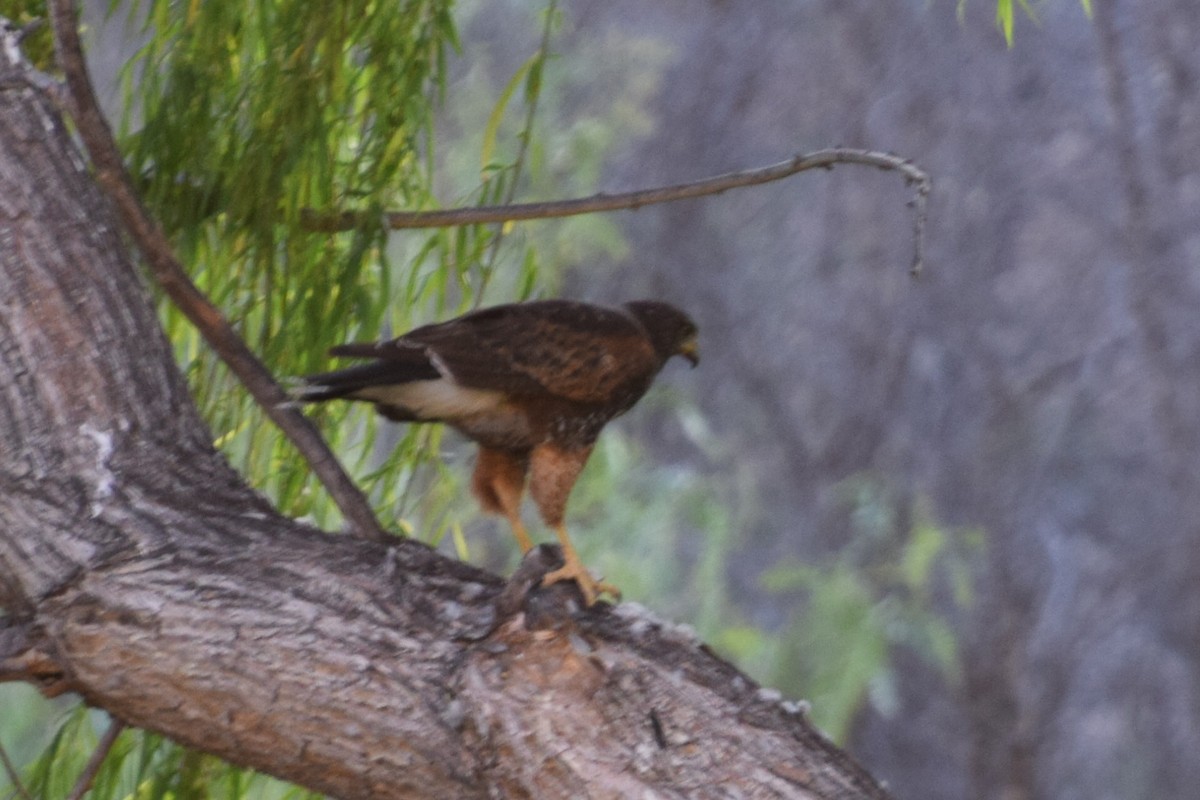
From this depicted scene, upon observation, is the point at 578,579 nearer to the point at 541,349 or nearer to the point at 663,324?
the point at 541,349

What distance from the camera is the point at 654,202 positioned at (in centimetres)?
185

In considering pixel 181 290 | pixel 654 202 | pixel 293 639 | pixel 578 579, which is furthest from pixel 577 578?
pixel 181 290

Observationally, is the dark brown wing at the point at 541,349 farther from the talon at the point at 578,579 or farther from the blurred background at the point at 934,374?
the blurred background at the point at 934,374

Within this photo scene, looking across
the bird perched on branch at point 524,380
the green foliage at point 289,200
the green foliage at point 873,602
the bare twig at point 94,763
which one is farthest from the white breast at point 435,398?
the green foliage at point 873,602

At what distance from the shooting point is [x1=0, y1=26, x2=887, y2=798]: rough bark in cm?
145

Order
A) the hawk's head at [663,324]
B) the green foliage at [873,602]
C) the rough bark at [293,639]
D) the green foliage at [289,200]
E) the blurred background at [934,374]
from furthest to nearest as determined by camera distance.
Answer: the blurred background at [934,374]
the green foliage at [873,602]
the hawk's head at [663,324]
the green foliage at [289,200]
the rough bark at [293,639]

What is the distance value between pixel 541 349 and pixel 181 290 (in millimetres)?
449

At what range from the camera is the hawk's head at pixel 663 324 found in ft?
7.10

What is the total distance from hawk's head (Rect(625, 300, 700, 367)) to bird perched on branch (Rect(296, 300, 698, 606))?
0.14 m

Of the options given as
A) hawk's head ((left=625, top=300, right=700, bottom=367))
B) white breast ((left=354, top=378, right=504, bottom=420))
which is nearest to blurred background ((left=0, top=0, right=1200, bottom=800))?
hawk's head ((left=625, top=300, right=700, bottom=367))

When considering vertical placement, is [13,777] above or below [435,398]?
below

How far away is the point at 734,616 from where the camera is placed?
4.04 m

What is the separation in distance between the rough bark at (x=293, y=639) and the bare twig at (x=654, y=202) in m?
0.45

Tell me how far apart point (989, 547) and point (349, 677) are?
2744mm
